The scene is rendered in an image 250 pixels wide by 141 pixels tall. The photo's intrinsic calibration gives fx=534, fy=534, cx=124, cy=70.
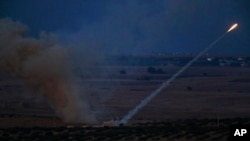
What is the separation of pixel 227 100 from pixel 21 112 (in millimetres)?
26499

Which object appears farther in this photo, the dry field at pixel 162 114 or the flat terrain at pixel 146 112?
the flat terrain at pixel 146 112

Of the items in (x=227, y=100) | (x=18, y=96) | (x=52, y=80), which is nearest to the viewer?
(x=52, y=80)

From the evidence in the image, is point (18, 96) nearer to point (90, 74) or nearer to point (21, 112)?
point (21, 112)

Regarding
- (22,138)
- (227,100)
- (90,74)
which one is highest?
(90,74)

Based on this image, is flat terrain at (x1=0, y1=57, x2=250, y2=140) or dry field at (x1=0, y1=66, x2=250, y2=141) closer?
dry field at (x1=0, y1=66, x2=250, y2=141)

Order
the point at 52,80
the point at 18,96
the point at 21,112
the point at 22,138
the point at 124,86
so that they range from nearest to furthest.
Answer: the point at 22,138 → the point at 52,80 → the point at 21,112 → the point at 18,96 → the point at 124,86

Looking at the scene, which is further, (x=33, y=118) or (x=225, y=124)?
(x=33, y=118)

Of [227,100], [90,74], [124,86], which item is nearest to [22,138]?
[227,100]

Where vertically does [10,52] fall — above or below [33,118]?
above

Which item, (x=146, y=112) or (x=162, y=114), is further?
(x=146, y=112)

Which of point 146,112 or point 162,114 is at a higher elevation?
point 146,112

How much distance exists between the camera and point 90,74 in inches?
4166

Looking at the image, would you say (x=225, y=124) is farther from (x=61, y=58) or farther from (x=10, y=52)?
(x=10, y=52)

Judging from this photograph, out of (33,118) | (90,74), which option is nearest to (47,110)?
(33,118)
